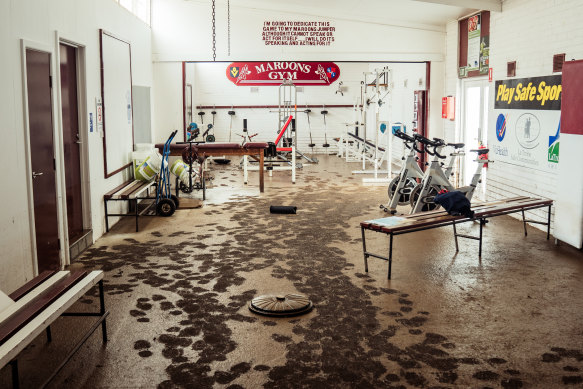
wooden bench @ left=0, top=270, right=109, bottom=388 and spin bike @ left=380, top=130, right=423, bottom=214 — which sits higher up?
spin bike @ left=380, top=130, right=423, bottom=214

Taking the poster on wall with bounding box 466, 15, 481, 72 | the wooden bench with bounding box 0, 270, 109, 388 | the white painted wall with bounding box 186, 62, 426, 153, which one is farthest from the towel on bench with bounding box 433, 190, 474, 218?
the white painted wall with bounding box 186, 62, 426, 153

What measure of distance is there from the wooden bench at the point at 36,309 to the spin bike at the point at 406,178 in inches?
206

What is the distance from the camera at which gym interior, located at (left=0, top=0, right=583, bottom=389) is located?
12.5ft

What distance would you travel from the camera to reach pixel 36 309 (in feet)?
11.1

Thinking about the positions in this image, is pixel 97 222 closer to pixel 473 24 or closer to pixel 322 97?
pixel 473 24

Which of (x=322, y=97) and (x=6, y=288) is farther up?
(x=322, y=97)

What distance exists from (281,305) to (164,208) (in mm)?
4319

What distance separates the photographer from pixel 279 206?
28.9 feet

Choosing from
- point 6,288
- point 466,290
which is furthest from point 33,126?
point 466,290

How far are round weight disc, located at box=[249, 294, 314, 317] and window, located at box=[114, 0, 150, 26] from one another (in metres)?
5.73

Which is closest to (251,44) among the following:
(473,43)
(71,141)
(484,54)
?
(473,43)

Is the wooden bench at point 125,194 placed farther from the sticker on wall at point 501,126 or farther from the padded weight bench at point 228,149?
the sticker on wall at point 501,126

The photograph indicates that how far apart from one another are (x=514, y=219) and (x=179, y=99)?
6.50m

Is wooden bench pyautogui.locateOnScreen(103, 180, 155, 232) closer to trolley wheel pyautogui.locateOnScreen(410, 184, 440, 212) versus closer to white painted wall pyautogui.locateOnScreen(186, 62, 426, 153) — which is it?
trolley wheel pyautogui.locateOnScreen(410, 184, 440, 212)
